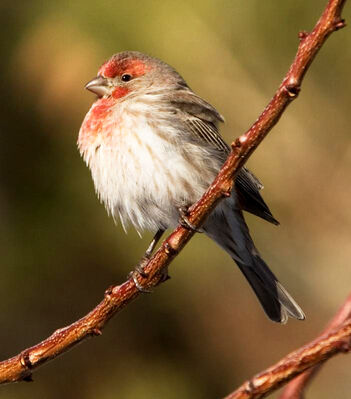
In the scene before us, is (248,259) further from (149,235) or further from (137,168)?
(149,235)

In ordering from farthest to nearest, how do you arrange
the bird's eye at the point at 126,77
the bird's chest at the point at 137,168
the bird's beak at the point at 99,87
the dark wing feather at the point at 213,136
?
the bird's eye at the point at 126,77 → the bird's beak at the point at 99,87 → the dark wing feather at the point at 213,136 → the bird's chest at the point at 137,168

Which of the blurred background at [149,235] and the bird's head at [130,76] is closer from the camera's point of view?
the bird's head at [130,76]

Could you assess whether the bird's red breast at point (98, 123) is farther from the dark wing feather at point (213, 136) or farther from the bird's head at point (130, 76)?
the dark wing feather at point (213, 136)

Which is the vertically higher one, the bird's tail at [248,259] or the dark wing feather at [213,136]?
the dark wing feather at [213,136]

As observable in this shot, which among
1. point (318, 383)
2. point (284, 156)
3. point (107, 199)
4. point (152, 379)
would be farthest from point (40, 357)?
point (284, 156)

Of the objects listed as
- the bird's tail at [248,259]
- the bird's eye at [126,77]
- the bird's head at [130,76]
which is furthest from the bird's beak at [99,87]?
the bird's tail at [248,259]

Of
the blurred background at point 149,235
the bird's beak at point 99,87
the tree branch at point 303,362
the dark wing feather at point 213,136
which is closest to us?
the tree branch at point 303,362
